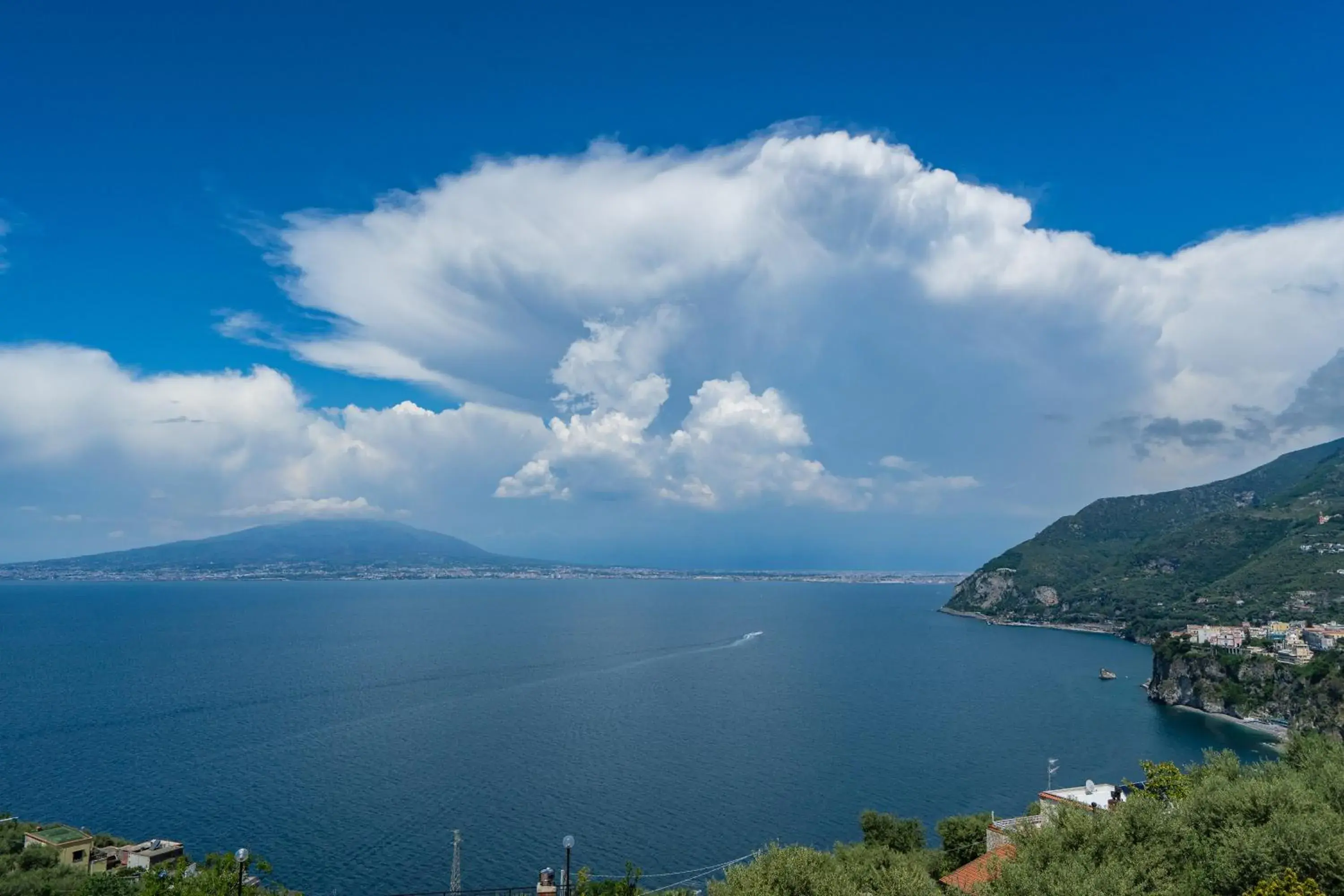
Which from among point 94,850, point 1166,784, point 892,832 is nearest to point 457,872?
point 94,850

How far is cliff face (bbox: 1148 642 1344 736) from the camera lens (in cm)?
6334

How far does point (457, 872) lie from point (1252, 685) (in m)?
81.3

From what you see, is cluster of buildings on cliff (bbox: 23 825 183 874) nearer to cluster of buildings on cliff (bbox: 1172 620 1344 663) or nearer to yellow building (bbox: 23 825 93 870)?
yellow building (bbox: 23 825 93 870)

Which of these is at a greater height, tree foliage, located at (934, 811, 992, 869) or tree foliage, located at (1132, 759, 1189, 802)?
tree foliage, located at (1132, 759, 1189, 802)

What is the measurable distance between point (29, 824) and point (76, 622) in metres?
128

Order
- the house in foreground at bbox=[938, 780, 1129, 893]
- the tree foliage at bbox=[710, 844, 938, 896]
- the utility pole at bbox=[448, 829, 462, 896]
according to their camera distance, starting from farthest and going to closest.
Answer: the utility pole at bbox=[448, 829, 462, 896], the house in foreground at bbox=[938, 780, 1129, 893], the tree foliage at bbox=[710, 844, 938, 896]

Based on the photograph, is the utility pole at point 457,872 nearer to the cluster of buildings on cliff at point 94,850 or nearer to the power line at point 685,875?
the power line at point 685,875

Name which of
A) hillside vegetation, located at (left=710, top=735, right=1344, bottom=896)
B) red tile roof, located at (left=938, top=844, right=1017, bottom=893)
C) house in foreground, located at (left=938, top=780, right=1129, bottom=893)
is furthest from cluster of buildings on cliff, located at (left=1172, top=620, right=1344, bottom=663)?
hillside vegetation, located at (left=710, top=735, right=1344, bottom=896)

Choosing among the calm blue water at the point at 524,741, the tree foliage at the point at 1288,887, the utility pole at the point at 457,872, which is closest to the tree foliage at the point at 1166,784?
the tree foliage at the point at 1288,887

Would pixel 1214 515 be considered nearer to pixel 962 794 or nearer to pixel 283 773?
pixel 962 794

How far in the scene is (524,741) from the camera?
56.8 metres

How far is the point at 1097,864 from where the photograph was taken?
51.5 ft

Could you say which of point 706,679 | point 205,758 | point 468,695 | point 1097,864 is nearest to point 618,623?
point 706,679

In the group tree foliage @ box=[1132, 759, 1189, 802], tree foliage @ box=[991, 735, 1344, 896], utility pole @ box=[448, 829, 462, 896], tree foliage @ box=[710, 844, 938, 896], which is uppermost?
tree foliage @ box=[991, 735, 1344, 896]
